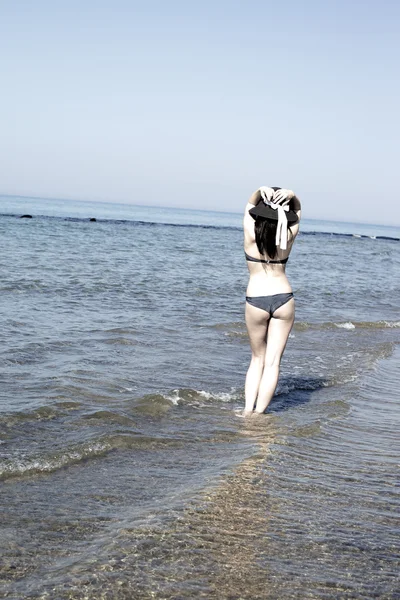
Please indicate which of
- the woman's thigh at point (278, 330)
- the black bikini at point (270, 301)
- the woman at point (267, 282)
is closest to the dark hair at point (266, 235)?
the woman at point (267, 282)

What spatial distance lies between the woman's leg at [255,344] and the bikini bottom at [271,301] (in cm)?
4

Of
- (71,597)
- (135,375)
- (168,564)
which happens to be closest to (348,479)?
(168,564)

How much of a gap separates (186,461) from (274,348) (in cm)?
166

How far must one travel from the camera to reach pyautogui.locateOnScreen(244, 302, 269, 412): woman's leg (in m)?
6.11

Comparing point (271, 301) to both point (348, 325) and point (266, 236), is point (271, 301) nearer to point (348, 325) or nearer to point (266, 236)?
point (266, 236)

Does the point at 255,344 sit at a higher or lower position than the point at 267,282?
lower

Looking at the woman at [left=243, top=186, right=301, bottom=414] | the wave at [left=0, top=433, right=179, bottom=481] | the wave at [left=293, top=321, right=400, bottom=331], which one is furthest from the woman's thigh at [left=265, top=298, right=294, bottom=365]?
the wave at [left=293, top=321, right=400, bottom=331]

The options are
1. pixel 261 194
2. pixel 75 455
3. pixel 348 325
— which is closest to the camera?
pixel 75 455

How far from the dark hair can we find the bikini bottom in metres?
0.37

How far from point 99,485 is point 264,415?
7.70 feet

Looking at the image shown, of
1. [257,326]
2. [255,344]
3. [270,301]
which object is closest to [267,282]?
[270,301]

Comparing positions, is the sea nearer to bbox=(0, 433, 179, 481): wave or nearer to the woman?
bbox=(0, 433, 179, 481): wave

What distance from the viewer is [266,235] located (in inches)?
229

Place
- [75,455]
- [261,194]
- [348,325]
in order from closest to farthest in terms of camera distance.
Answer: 1. [75,455]
2. [261,194]
3. [348,325]
